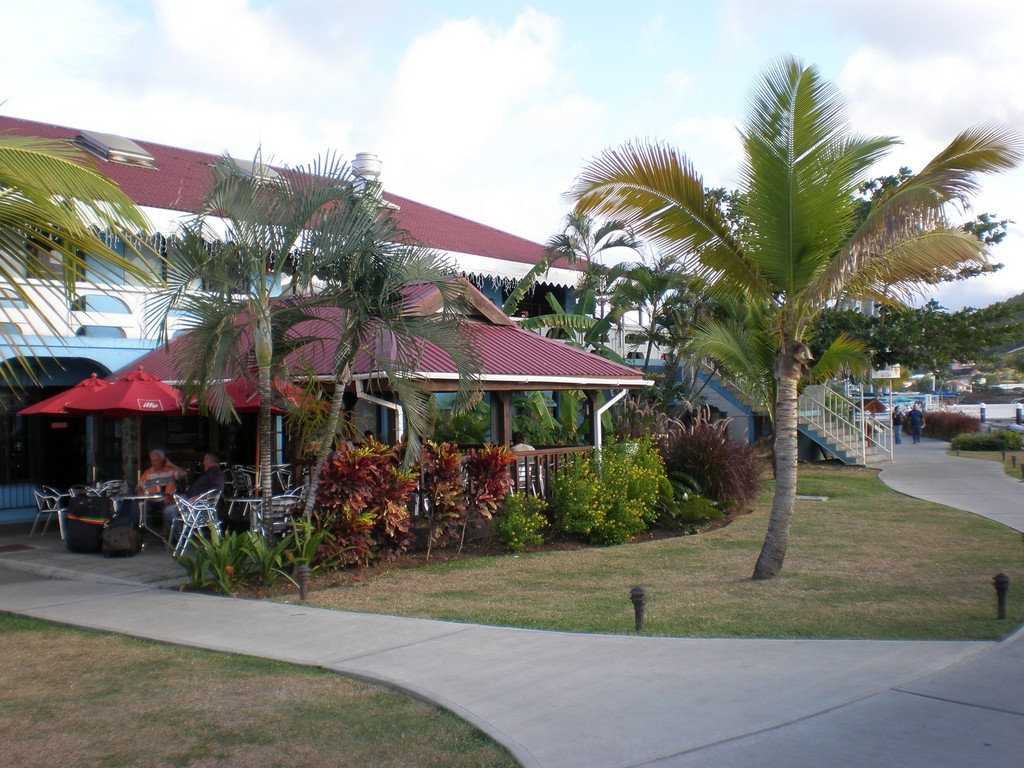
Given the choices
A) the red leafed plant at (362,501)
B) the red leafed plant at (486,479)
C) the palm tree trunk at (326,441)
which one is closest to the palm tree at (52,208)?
the palm tree trunk at (326,441)

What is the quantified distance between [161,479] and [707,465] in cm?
897

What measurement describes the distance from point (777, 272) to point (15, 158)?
298 inches

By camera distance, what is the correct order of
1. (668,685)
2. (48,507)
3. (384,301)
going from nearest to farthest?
1. (668,685)
2. (384,301)
3. (48,507)

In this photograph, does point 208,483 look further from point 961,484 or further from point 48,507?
point 961,484

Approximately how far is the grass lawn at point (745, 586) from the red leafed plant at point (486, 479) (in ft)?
2.31

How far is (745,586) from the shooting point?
32.3 feet

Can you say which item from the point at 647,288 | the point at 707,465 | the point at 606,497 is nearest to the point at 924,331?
the point at 647,288

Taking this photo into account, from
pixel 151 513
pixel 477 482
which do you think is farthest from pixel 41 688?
pixel 151 513

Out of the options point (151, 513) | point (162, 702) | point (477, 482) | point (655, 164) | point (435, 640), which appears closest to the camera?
point (162, 702)

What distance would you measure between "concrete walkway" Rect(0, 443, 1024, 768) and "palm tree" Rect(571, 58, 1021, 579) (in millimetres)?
Answer: 3493

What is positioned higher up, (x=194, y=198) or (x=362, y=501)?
(x=194, y=198)

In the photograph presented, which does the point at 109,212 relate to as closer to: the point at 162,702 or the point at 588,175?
the point at 162,702

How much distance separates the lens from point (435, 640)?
7.61 m

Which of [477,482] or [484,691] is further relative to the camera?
[477,482]
